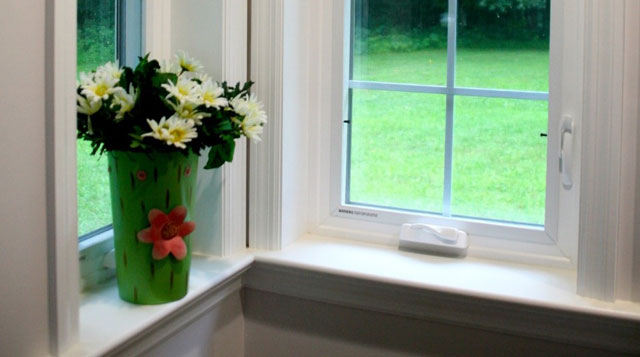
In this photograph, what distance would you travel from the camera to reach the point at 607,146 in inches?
53.0

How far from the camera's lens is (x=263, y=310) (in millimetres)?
1688

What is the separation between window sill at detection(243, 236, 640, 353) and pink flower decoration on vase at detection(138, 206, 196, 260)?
1.12ft

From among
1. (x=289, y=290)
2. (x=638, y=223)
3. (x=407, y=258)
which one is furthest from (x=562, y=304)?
(x=289, y=290)

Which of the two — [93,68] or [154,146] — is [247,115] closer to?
[154,146]

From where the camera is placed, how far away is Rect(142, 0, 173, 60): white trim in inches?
59.1

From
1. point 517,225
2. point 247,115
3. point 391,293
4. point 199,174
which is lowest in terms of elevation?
point 391,293

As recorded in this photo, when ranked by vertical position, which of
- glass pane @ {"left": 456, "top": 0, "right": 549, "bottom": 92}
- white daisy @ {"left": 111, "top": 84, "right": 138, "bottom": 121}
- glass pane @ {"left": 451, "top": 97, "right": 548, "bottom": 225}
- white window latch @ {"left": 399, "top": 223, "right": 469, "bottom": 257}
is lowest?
white window latch @ {"left": 399, "top": 223, "right": 469, "bottom": 257}

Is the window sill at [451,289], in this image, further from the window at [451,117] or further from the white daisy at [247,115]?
the white daisy at [247,115]

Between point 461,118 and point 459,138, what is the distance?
46 mm

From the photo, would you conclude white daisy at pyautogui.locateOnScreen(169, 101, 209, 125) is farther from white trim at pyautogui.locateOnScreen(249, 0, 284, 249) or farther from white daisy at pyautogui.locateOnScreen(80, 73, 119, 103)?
white trim at pyautogui.locateOnScreen(249, 0, 284, 249)

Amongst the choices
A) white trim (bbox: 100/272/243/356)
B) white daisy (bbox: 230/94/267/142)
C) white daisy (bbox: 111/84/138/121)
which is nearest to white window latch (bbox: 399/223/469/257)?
white trim (bbox: 100/272/243/356)

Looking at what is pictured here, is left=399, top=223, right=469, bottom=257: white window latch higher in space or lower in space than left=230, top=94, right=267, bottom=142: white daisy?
lower

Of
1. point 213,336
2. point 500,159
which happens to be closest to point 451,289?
point 500,159

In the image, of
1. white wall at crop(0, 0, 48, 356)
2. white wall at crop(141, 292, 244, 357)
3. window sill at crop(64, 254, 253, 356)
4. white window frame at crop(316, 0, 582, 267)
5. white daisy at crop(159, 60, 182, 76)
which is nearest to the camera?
white wall at crop(0, 0, 48, 356)
